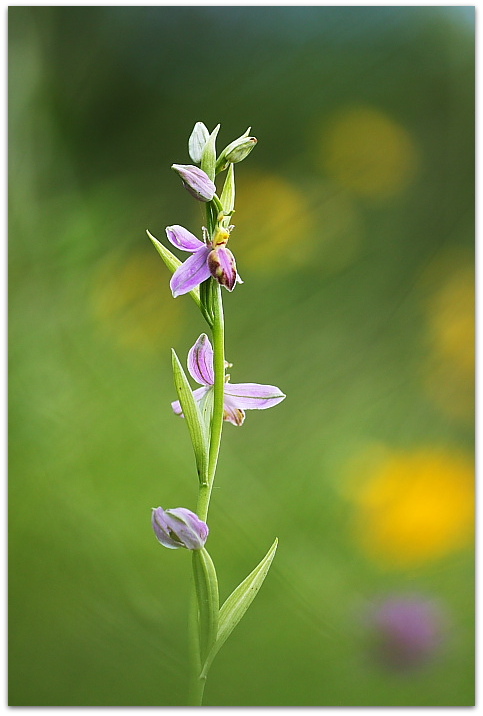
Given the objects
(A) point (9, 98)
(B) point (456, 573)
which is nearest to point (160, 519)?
(B) point (456, 573)

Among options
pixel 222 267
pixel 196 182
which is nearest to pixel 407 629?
pixel 222 267

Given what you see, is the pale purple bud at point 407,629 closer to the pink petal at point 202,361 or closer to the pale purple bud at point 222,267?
the pink petal at point 202,361

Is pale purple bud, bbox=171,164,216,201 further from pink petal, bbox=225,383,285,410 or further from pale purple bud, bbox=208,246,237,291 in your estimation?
pink petal, bbox=225,383,285,410

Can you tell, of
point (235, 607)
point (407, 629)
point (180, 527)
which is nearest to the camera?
point (180, 527)

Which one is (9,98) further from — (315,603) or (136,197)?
(315,603)

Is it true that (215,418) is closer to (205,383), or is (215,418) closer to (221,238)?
(205,383)

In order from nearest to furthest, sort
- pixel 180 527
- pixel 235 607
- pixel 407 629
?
pixel 180 527, pixel 235 607, pixel 407 629
